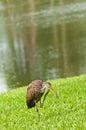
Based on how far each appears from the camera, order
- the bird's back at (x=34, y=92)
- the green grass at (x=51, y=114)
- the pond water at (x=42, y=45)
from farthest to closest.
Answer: the pond water at (x=42, y=45)
the green grass at (x=51, y=114)
the bird's back at (x=34, y=92)

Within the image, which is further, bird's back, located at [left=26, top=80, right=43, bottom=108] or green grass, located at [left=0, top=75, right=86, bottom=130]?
green grass, located at [left=0, top=75, right=86, bottom=130]

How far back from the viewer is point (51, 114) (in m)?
8.20

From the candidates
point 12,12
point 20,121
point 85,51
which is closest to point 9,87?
point 85,51

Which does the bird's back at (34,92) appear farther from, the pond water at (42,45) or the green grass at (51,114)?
the pond water at (42,45)

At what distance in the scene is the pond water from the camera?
25.1 m

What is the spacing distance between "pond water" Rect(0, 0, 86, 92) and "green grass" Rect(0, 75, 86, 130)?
11656 mm

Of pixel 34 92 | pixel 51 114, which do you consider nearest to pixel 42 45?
pixel 51 114

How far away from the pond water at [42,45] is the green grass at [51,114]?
11.7 metres

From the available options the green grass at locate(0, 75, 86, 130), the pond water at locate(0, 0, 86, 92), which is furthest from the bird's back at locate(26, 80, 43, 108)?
the pond water at locate(0, 0, 86, 92)

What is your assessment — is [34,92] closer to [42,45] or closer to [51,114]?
[51,114]

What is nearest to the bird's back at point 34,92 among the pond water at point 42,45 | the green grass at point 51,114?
the green grass at point 51,114

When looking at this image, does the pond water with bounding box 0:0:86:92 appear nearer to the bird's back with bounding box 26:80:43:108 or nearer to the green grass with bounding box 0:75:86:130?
the green grass with bounding box 0:75:86:130

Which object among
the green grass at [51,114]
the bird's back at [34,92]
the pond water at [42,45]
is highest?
the bird's back at [34,92]

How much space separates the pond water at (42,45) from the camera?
2506 centimetres
